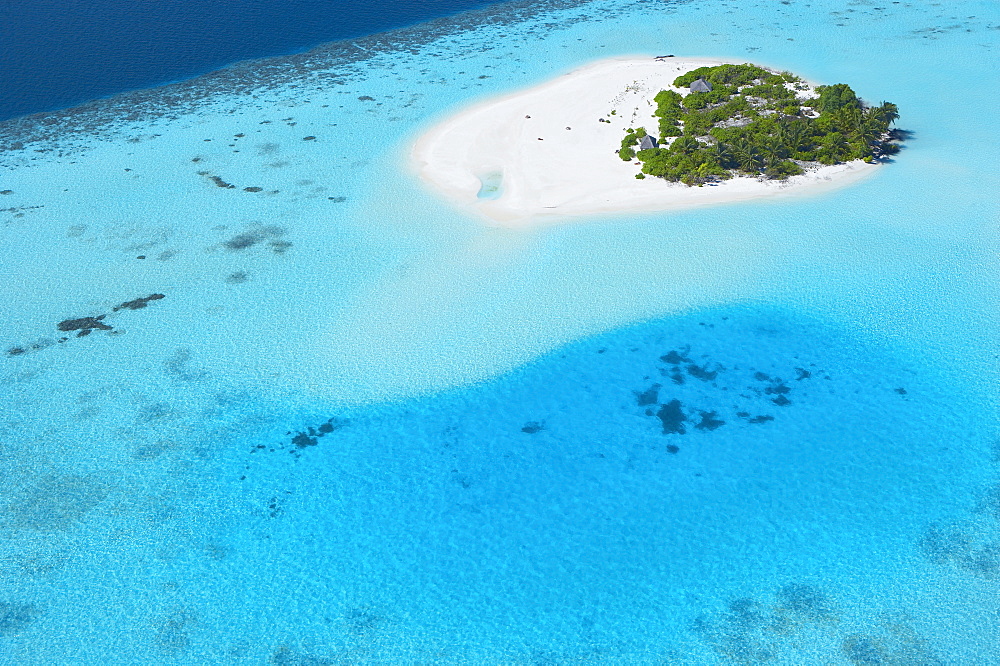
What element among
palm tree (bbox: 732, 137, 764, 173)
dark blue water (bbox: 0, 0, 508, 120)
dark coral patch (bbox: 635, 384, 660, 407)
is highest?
dark blue water (bbox: 0, 0, 508, 120)

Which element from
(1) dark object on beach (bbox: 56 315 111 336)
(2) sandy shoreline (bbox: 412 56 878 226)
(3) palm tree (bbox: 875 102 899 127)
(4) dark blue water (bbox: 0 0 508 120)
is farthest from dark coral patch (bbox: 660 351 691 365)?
(4) dark blue water (bbox: 0 0 508 120)

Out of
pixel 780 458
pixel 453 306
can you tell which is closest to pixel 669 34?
pixel 453 306

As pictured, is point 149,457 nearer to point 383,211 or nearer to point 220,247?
point 220,247

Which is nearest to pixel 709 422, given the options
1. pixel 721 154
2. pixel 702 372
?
pixel 702 372

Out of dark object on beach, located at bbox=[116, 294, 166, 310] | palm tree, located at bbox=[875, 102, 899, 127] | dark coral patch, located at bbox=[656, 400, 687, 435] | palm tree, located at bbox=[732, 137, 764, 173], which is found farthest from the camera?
palm tree, located at bbox=[875, 102, 899, 127]

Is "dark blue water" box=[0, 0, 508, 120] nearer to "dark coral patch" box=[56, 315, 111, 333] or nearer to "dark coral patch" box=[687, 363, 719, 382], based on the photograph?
"dark coral patch" box=[56, 315, 111, 333]

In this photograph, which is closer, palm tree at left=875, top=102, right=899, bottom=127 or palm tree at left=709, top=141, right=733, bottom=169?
palm tree at left=709, top=141, right=733, bottom=169

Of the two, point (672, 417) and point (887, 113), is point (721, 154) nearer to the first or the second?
point (887, 113)
